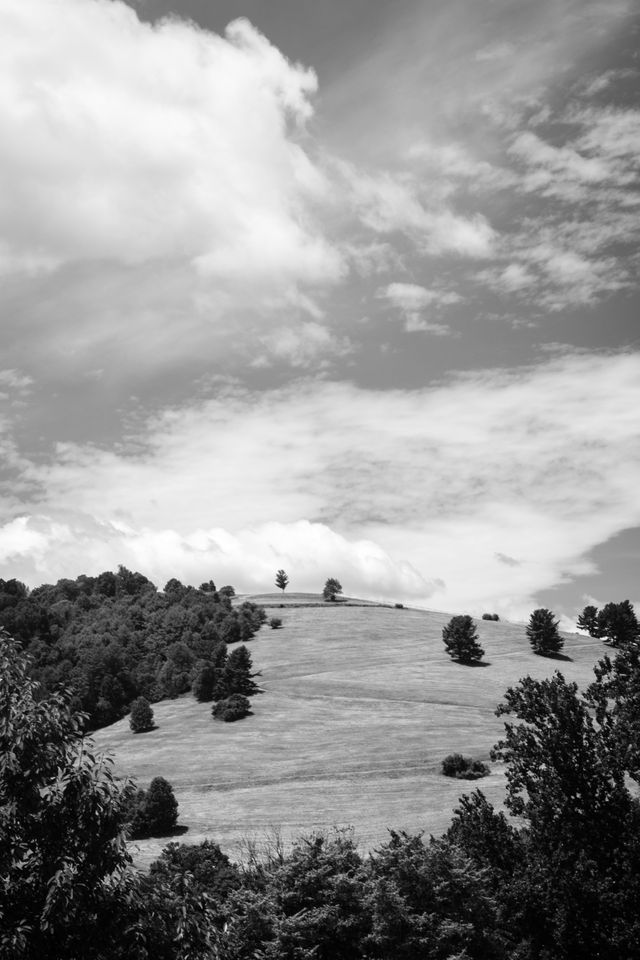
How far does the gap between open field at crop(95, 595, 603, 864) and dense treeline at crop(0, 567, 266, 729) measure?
616cm

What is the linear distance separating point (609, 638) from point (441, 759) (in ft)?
248

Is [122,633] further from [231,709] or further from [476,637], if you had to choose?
[476,637]

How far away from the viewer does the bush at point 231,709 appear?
88.8m

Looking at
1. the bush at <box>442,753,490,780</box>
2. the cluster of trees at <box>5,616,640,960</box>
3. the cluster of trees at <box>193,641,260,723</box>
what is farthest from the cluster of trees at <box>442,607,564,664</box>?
the cluster of trees at <box>5,616,640,960</box>

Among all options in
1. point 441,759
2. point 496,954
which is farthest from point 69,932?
point 441,759

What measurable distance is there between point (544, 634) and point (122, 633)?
258 feet

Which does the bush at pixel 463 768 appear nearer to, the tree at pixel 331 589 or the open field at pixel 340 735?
the open field at pixel 340 735

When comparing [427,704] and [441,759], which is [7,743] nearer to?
[441,759]

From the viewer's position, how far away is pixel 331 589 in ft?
578

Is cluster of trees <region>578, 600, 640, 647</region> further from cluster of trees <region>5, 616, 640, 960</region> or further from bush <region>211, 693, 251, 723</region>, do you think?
cluster of trees <region>5, 616, 640, 960</region>

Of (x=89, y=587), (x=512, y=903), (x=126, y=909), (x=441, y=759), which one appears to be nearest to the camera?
(x=126, y=909)

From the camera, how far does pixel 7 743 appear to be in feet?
36.9

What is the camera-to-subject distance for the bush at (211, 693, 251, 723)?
291 ft

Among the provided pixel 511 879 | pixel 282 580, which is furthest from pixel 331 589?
pixel 511 879
